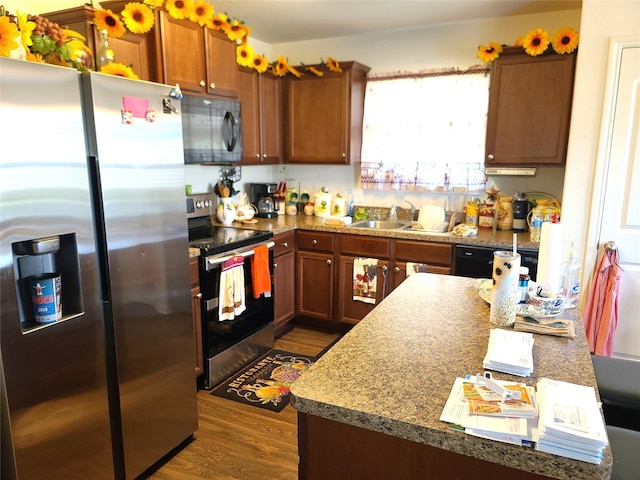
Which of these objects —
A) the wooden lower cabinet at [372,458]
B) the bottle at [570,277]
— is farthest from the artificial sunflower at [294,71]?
the wooden lower cabinet at [372,458]

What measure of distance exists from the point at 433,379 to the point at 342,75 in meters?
3.08

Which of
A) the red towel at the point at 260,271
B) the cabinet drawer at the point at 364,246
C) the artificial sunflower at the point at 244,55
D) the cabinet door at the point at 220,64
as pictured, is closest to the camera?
the cabinet door at the point at 220,64

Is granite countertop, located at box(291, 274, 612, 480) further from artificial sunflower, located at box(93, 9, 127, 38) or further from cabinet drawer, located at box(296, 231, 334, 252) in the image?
artificial sunflower, located at box(93, 9, 127, 38)

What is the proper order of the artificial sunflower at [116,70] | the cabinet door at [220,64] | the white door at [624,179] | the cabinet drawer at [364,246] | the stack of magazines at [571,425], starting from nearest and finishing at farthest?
the stack of magazines at [571,425]
the artificial sunflower at [116,70]
the white door at [624,179]
the cabinet door at [220,64]
the cabinet drawer at [364,246]

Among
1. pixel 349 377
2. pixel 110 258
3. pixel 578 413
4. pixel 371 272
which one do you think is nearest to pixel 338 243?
pixel 371 272

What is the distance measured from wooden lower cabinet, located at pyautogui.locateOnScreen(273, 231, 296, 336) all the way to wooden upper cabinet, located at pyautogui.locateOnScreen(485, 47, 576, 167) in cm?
174

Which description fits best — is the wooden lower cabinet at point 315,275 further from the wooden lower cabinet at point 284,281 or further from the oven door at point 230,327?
the oven door at point 230,327

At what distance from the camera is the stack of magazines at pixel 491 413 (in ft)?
3.09

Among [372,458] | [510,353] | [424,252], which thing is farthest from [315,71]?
[372,458]

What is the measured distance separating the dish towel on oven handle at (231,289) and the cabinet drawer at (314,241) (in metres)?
0.86

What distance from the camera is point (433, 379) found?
118 centimetres

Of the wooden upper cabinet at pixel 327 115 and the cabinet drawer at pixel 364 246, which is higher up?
the wooden upper cabinet at pixel 327 115

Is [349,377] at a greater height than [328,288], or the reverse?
[349,377]

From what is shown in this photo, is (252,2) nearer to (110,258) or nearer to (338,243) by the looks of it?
(338,243)
